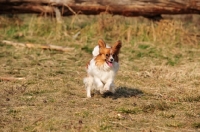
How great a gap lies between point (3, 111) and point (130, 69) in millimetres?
4399

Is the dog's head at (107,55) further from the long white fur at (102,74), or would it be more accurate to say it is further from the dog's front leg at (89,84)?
the dog's front leg at (89,84)

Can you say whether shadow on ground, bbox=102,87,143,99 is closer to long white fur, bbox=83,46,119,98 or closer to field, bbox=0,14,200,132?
field, bbox=0,14,200,132

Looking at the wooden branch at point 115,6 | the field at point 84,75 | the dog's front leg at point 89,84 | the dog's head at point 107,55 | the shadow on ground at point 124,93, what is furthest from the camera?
the wooden branch at point 115,6

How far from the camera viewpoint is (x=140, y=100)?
8.21 metres

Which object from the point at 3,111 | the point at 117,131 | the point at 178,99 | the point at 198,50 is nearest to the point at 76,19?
the point at 198,50

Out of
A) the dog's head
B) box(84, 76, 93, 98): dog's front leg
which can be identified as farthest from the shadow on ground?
the dog's head

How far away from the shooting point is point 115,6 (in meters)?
14.5

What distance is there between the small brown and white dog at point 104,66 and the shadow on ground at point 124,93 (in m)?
0.31

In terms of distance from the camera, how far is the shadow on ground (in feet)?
28.0

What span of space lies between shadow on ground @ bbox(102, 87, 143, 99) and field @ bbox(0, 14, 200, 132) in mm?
19

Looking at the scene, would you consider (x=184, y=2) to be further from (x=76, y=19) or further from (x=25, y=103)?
→ (x=25, y=103)

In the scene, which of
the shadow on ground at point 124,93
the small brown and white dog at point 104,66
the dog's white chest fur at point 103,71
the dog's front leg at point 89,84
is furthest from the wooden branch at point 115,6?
the dog's white chest fur at point 103,71

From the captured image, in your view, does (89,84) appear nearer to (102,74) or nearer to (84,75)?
(102,74)

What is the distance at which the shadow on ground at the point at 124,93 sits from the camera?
8523mm
